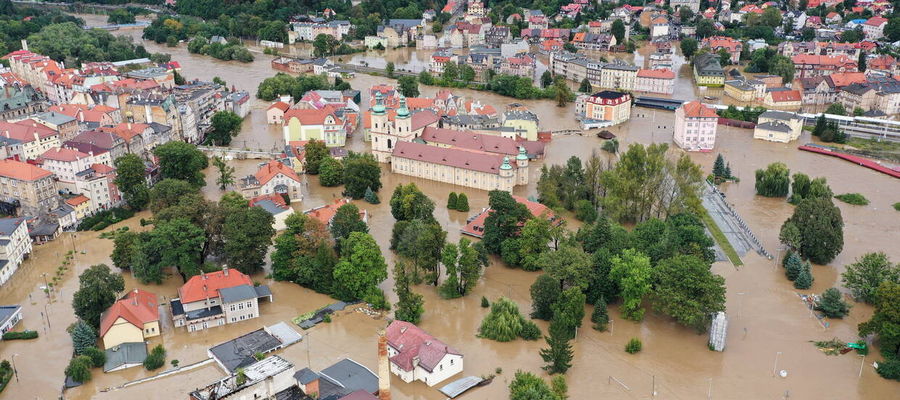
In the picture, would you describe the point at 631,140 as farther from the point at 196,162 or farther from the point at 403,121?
the point at 196,162

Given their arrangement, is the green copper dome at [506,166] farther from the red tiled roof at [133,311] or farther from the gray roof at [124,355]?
the gray roof at [124,355]

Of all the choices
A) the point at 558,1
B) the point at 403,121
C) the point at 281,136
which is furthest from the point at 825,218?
the point at 558,1

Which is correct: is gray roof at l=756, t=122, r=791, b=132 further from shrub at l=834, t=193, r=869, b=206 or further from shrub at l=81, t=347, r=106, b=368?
shrub at l=81, t=347, r=106, b=368

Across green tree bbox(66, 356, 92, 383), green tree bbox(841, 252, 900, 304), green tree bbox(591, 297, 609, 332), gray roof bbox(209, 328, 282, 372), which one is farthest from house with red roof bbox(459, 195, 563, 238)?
green tree bbox(66, 356, 92, 383)

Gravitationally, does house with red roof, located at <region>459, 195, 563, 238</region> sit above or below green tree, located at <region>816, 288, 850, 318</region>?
above

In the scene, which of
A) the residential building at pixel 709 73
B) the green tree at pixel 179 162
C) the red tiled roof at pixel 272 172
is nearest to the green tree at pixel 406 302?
the red tiled roof at pixel 272 172

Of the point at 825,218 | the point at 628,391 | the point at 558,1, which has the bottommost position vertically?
the point at 628,391

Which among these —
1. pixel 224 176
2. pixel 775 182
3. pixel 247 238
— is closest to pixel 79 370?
pixel 247 238
